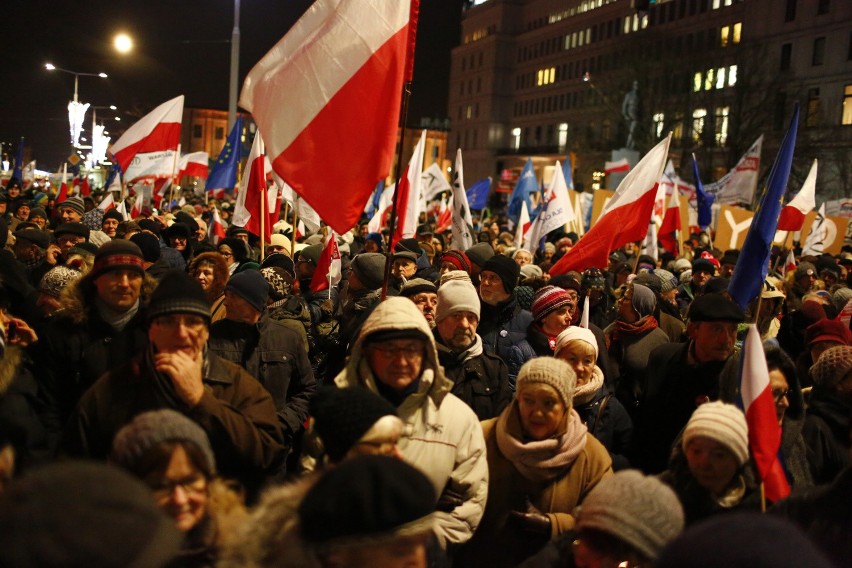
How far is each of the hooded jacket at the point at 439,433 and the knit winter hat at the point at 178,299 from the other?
644 millimetres

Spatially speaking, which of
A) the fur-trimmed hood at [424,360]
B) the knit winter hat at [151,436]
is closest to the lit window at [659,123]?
the fur-trimmed hood at [424,360]

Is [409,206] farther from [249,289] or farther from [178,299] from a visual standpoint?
[178,299]

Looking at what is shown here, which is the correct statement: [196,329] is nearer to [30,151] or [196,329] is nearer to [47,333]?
[47,333]

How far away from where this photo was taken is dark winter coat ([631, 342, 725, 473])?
4.75 metres

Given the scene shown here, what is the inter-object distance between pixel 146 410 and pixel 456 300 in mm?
2091

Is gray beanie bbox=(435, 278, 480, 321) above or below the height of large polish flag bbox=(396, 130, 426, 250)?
below

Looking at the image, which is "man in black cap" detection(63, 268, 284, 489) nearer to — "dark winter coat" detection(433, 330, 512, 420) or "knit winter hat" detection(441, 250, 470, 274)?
"dark winter coat" detection(433, 330, 512, 420)

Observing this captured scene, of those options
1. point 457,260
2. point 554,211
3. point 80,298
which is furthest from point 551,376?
point 554,211

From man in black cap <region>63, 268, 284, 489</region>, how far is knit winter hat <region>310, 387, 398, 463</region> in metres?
0.45

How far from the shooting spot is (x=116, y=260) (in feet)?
13.4

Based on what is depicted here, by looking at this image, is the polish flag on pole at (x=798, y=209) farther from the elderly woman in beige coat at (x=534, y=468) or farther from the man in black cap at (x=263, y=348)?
the elderly woman in beige coat at (x=534, y=468)

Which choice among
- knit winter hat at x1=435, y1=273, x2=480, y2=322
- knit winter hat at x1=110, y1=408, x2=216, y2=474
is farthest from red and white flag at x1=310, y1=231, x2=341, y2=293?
knit winter hat at x1=110, y1=408, x2=216, y2=474

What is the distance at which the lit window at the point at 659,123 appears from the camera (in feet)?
160

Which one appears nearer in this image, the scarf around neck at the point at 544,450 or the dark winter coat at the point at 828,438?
the scarf around neck at the point at 544,450
